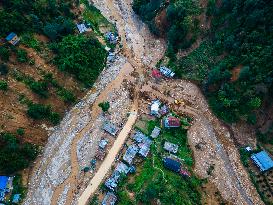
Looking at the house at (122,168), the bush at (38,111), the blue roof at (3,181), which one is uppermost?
the bush at (38,111)

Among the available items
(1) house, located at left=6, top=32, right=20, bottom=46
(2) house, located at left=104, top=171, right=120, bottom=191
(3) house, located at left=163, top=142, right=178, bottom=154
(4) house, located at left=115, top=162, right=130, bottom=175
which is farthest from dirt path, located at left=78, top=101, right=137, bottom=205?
(1) house, located at left=6, top=32, right=20, bottom=46

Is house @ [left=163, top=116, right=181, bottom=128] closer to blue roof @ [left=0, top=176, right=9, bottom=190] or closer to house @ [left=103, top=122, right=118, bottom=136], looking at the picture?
house @ [left=103, top=122, right=118, bottom=136]

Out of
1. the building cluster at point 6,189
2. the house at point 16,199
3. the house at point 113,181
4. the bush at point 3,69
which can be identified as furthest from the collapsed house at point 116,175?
the bush at point 3,69

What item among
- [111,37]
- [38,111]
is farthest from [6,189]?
[111,37]

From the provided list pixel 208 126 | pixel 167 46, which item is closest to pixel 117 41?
pixel 167 46

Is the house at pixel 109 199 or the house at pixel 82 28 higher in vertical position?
the house at pixel 82 28

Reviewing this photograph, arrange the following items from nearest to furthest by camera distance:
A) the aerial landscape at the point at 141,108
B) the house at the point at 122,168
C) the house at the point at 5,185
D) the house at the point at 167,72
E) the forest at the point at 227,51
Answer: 1. the house at the point at 5,185
2. the aerial landscape at the point at 141,108
3. the house at the point at 122,168
4. the forest at the point at 227,51
5. the house at the point at 167,72

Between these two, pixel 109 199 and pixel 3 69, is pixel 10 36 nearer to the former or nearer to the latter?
pixel 3 69

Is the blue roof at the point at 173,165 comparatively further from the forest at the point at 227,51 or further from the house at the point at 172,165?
the forest at the point at 227,51
